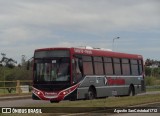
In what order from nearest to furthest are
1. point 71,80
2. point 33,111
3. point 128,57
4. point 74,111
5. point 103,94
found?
point 33,111
point 74,111
point 71,80
point 103,94
point 128,57

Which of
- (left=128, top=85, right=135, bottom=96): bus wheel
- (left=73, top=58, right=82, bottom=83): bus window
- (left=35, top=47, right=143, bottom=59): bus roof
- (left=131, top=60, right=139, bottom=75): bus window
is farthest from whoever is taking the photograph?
(left=131, top=60, right=139, bottom=75): bus window

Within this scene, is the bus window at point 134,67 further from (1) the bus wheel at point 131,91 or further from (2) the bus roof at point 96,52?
(1) the bus wheel at point 131,91

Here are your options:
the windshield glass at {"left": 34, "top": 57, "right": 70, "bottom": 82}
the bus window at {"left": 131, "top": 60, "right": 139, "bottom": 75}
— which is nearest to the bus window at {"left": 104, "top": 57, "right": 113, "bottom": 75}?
the bus window at {"left": 131, "top": 60, "right": 139, "bottom": 75}

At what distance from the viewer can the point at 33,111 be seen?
15070mm

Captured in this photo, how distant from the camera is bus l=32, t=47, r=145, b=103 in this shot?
83.3 ft

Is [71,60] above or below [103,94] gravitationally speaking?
above

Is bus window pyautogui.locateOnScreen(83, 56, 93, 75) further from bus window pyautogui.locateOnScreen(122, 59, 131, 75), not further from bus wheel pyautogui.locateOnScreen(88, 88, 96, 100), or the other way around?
bus window pyautogui.locateOnScreen(122, 59, 131, 75)

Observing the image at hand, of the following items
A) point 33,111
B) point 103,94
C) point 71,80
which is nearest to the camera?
point 33,111

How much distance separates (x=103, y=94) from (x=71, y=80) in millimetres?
4303

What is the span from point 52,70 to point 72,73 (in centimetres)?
114

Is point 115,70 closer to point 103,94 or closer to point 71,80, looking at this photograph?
point 103,94

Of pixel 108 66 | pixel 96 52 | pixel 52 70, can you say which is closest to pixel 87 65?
pixel 96 52

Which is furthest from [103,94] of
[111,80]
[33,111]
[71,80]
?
[33,111]

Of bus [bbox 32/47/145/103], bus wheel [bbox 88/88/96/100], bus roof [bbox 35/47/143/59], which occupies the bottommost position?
bus wheel [bbox 88/88/96/100]
